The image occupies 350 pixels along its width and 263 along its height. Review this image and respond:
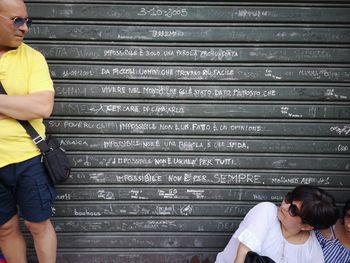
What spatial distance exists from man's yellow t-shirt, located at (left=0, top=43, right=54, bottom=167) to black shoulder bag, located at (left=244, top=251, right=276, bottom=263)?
5.88ft

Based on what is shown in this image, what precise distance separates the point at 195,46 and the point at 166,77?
0.38m

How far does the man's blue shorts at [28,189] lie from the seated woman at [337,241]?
7.81 ft

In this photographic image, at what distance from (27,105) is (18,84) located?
0.18 m

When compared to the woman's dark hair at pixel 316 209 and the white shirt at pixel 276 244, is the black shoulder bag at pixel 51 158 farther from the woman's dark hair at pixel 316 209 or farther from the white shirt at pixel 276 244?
the woman's dark hair at pixel 316 209

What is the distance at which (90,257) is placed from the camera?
3.63 metres

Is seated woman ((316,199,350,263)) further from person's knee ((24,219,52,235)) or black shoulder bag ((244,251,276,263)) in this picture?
person's knee ((24,219,52,235))

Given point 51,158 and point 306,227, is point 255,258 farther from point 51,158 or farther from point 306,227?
point 51,158

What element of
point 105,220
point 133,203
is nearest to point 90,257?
point 105,220

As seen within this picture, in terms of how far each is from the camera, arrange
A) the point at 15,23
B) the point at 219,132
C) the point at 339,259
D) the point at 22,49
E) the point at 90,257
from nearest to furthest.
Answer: the point at 15,23 < the point at 22,49 < the point at 339,259 < the point at 219,132 < the point at 90,257

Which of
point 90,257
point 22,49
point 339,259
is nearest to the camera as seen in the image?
point 22,49

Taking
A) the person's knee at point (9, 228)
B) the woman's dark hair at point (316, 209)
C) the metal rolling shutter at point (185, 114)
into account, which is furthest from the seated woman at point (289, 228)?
the person's knee at point (9, 228)

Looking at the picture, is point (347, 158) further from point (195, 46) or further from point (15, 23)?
point (15, 23)

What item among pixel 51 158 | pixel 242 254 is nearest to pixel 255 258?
pixel 242 254

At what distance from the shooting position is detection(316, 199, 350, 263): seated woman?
3.08 meters
